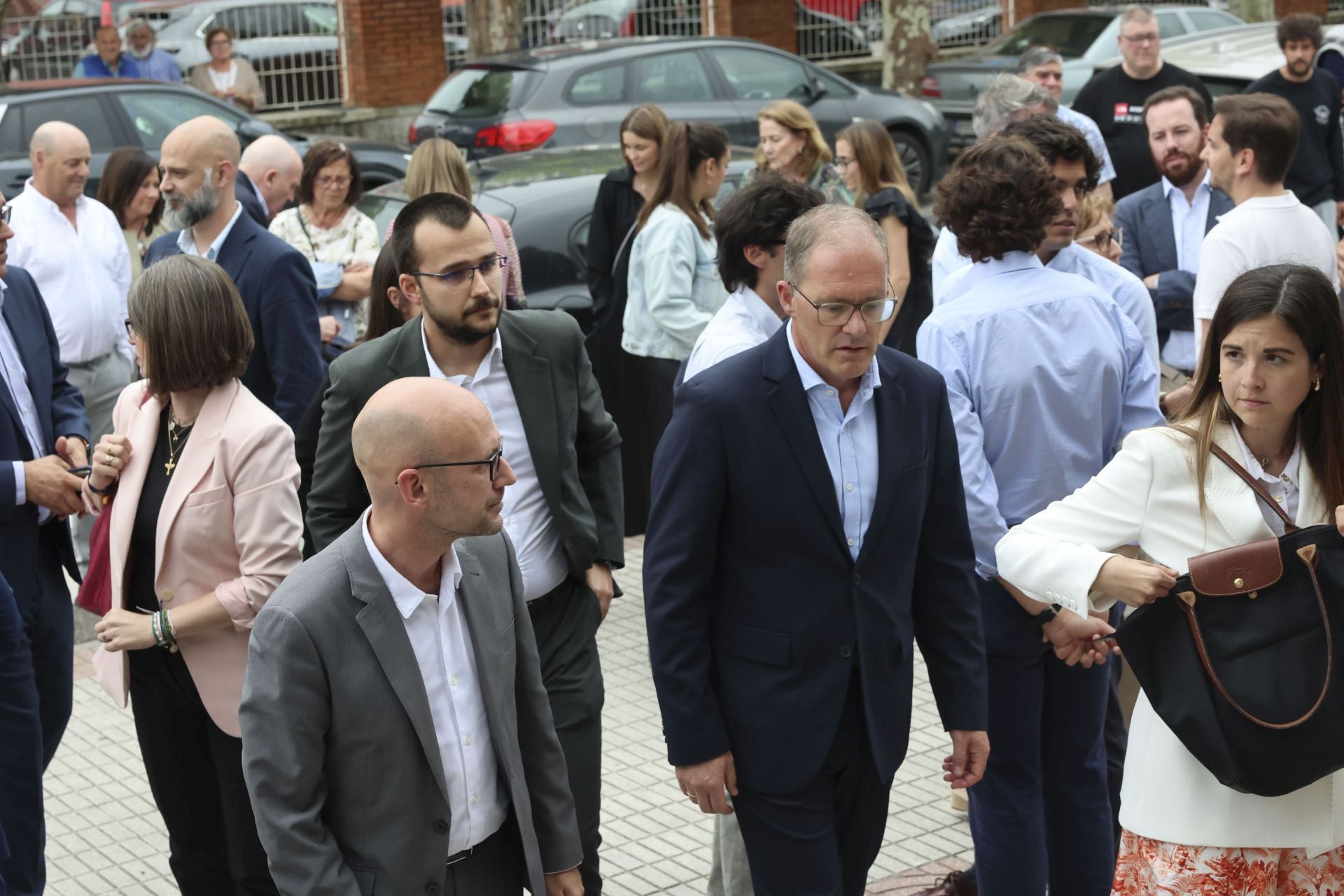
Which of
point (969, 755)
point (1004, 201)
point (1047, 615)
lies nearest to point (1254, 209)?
point (1004, 201)

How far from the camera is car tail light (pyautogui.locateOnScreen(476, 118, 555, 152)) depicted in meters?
15.0

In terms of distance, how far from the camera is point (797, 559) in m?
3.63

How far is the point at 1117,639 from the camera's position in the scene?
11.1 ft

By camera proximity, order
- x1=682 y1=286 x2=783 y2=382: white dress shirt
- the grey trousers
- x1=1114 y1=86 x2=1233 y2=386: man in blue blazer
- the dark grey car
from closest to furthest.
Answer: x1=682 y1=286 x2=783 y2=382: white dress shirt → x1=1114 y1=86 x2=1233 y2=386: man in blue blazer → the grey trousers → the dark grey car

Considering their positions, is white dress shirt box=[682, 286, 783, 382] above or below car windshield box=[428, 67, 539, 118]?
below

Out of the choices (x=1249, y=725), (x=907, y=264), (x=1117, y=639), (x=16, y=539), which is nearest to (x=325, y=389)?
(x=16, y=539)

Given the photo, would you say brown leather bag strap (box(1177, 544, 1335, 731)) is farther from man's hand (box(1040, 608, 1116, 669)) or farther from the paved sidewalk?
the paved sidewalk

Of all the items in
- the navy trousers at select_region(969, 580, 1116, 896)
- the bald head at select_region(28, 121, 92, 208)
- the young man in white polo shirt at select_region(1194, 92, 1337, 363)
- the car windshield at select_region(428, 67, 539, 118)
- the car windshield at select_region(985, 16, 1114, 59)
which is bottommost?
the navy trousers at select_region(969, 580, 1116, 896)

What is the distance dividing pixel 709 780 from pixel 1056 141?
2.38m

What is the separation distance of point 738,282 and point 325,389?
123cm

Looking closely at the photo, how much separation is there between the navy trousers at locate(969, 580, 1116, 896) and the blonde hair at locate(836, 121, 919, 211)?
4051mm

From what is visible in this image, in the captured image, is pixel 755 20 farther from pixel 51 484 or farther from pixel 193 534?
pixel 193 534

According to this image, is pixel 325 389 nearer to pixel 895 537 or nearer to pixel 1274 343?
pixel 895 537

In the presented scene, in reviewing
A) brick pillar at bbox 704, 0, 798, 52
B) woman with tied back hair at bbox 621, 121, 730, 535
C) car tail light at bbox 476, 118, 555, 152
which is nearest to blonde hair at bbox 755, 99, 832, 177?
woman with tied back hair at bbox 621, 121, 730, 535
